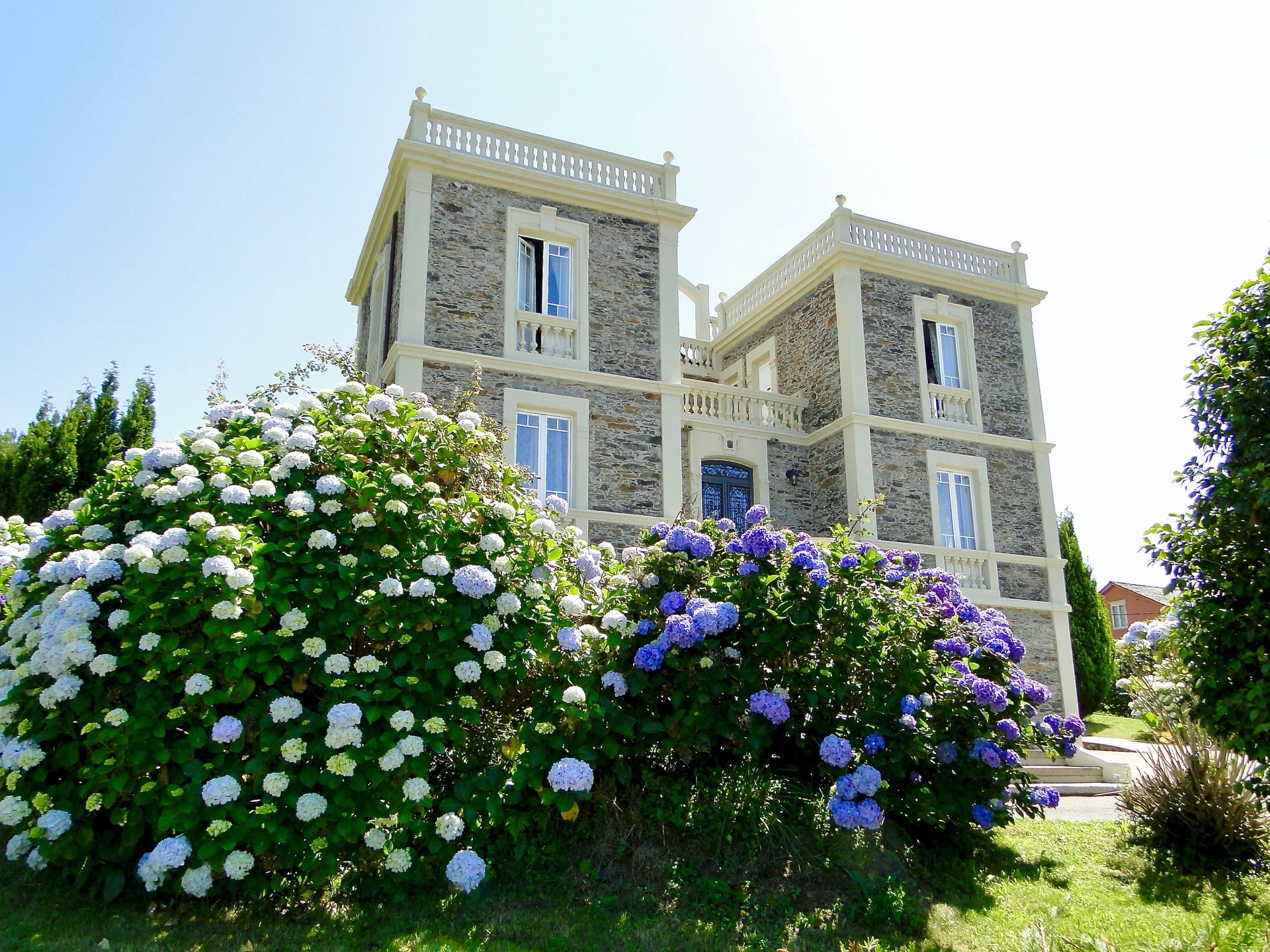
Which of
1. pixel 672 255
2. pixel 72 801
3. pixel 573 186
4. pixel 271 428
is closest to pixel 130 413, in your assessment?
pixel 573 186

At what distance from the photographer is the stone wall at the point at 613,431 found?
12109 millimetres

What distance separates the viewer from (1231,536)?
5.77 meters

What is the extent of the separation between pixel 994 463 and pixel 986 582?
7.62 ft

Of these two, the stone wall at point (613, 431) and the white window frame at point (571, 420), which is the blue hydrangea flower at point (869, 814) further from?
the stone wall at point (613, 431)

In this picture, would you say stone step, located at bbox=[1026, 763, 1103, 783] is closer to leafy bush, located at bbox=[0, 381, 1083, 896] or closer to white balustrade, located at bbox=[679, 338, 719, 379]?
leafy bush, located at bbox=[0, 381, 1083, 896]

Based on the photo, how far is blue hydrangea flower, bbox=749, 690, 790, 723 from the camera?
4973 mm

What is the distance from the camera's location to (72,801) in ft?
13.3

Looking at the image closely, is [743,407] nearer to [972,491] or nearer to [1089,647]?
[972,491]

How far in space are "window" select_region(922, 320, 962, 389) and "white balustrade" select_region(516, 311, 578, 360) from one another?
6.90 metres

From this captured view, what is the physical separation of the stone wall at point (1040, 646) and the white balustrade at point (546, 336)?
28.9 feet

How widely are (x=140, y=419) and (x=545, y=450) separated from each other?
7.52 m

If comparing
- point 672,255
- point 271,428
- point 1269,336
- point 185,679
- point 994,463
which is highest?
point 672,255

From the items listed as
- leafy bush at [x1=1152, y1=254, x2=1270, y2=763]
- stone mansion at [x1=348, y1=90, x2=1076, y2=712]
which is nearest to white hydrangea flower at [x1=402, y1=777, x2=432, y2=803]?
leafy bush at [x1=1152, y1=254, x2=1270, y2=763]

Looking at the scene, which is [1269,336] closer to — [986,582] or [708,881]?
[708,881]
